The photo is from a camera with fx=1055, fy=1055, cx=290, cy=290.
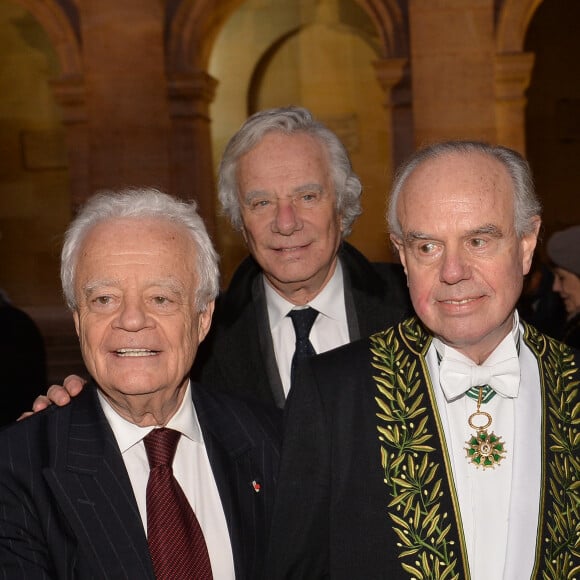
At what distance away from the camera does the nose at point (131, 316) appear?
8.68ft

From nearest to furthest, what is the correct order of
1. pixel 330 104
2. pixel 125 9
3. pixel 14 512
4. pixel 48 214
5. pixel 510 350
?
pixel 14 512 → pixel 510 350 → pixel 125 9 → pixel 330 104 → pixel 48 214

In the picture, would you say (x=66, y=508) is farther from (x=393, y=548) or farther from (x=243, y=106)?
(x=243, y=106)

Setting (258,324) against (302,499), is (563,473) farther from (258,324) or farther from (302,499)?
(258,324)

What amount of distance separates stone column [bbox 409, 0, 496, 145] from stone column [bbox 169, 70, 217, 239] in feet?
11.7

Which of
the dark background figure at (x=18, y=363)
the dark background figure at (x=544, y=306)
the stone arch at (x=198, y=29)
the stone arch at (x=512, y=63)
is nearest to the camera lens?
the dark background figure at (x=18, y=363)

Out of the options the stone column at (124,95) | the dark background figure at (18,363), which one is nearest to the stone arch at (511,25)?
the stone column at (124,95)

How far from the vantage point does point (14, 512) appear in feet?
8.22

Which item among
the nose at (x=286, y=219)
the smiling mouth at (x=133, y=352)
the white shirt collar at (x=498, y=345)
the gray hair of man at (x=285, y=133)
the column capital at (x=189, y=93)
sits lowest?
the white shirt collar at (x=498, y=345)

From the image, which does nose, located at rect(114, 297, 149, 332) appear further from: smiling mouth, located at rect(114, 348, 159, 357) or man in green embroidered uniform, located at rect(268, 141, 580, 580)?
man in green embroidered uniform, located at rect(268, 141, 580, 580)

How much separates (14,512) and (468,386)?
114 cm

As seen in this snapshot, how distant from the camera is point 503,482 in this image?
2.58 meters

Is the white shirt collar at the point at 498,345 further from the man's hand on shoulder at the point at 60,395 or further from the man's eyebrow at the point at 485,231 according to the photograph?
the man's hand on shoulder at the point at 60,395

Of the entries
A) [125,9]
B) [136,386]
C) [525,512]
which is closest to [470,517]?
[525,512]

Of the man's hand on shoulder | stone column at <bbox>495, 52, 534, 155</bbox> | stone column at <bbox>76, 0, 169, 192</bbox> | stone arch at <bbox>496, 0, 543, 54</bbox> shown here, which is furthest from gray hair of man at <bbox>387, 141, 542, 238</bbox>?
stone arch at <bbox>496, 0, 543, 54</bbox>
